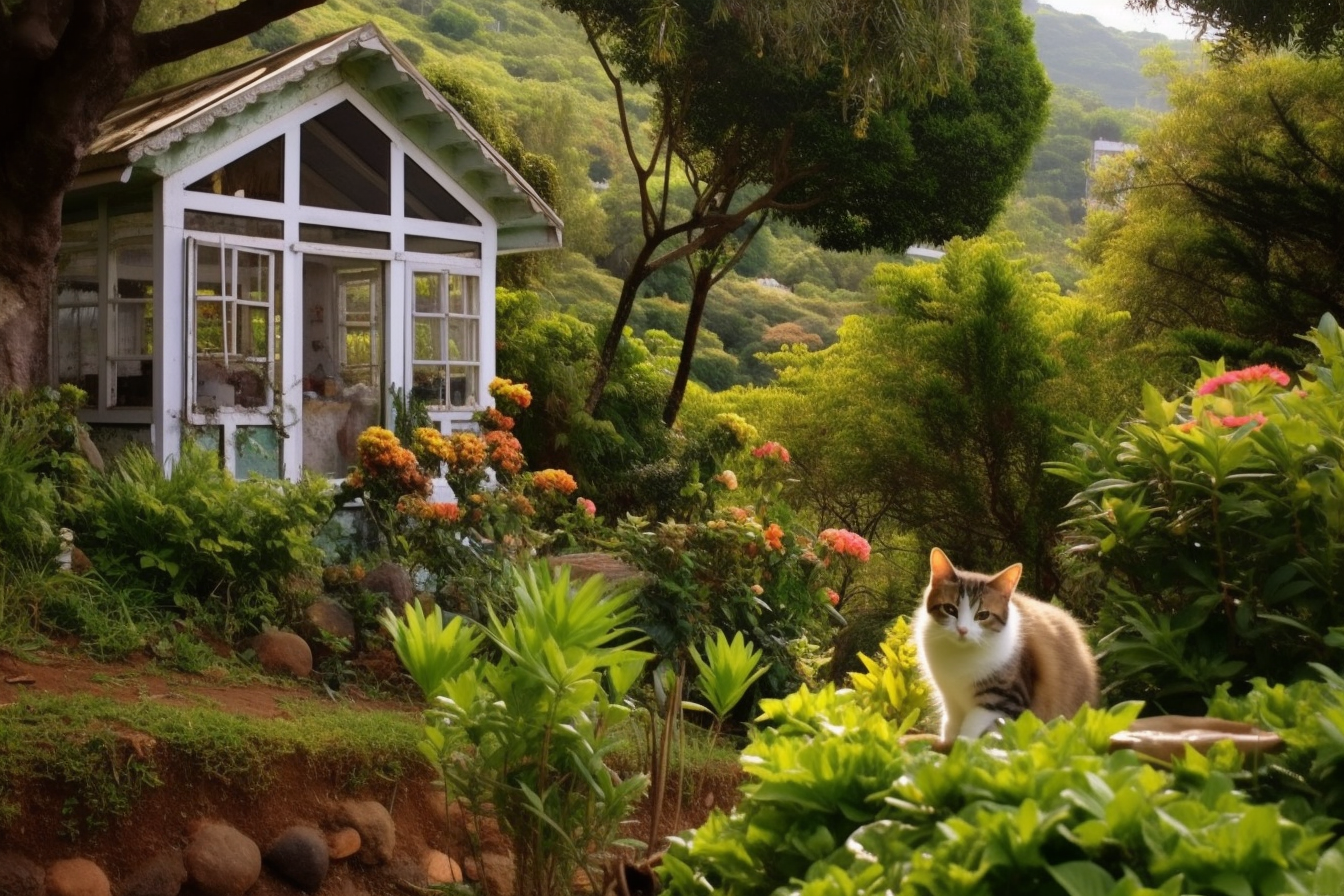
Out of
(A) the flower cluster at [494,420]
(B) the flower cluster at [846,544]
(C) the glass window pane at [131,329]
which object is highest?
(C) the glass window pane at [131,329]

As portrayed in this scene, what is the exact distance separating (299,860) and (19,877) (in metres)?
1.04

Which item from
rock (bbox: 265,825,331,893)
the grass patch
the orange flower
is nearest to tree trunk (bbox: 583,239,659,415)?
the orange flower

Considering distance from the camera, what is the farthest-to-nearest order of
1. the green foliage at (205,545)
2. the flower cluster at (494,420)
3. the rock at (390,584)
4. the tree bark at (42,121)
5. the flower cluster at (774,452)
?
1. the flower cluster at (774,452)
2. the flower cluster at (494,420)
3. the tree bark at (42,121)
4. the rock at (390,584)
5. the green foliage at (205,545)

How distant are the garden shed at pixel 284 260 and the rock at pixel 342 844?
5.38m

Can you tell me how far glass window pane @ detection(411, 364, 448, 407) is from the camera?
12133 millimetres

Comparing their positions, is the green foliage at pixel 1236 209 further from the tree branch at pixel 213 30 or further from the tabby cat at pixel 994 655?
the tabby cat at pixel 994 655

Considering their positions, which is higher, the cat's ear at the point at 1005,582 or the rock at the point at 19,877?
the cat's ear at the point at 1005,582

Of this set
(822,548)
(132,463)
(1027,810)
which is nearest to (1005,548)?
(822,548)

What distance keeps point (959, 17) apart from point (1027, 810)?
11.0m

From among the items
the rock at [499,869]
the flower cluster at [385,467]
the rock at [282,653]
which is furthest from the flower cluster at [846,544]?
the rock at [499,869]

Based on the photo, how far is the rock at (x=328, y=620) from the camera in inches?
302

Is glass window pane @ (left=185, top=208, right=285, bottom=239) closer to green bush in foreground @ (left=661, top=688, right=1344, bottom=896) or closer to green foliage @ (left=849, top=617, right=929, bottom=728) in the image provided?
green foliage @ (left=849, top=617, right=929, bottom=728)

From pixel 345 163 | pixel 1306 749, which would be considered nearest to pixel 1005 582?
pixel 1306 749

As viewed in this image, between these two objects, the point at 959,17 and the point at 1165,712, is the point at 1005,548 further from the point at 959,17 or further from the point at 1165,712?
the point at 1165,712
